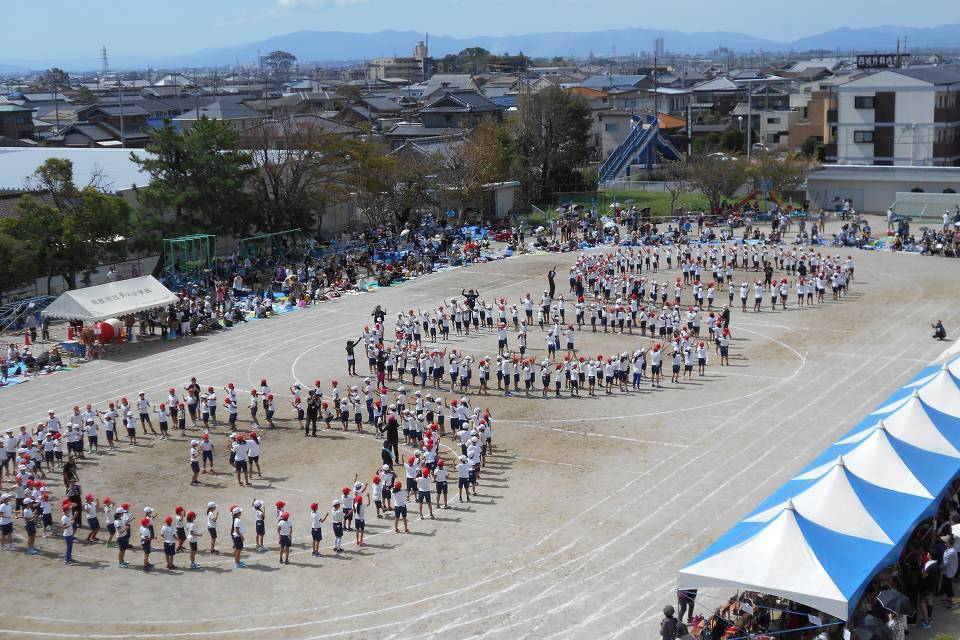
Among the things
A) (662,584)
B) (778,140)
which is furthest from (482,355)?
(778,140)

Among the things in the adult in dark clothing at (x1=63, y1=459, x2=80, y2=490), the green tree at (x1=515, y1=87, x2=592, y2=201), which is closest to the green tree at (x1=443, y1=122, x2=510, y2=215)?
the green tree at (x1=515, y1=87, x2=592, y2=201)

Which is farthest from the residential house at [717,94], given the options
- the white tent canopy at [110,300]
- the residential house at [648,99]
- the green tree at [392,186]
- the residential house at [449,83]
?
the white tent canopy at [110,300]

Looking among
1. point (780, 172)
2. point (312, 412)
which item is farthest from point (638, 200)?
point (312, 412)

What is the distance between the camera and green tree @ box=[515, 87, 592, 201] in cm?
6138

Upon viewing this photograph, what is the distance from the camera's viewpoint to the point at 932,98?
183 ft

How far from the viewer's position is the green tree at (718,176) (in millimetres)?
51250

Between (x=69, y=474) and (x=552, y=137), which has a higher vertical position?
(x=552, y=137)

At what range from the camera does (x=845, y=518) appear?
1488cm

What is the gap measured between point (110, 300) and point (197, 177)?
32.6ft

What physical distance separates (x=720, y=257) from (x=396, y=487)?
80.3ft

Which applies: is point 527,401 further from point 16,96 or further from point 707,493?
point 16,96

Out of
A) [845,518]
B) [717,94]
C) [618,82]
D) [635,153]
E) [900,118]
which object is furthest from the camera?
[618,82]

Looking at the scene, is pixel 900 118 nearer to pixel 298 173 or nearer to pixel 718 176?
pixel 718 176

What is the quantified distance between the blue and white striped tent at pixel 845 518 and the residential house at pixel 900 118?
42069 millimetres
